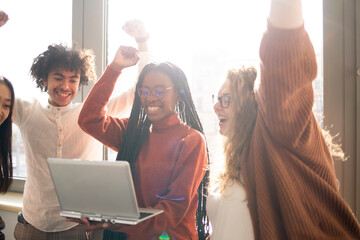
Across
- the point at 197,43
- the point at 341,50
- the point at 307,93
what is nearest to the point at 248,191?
the point at 307,93

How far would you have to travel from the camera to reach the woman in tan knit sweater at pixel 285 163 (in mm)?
827

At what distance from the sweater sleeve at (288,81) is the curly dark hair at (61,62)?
3.79 feet

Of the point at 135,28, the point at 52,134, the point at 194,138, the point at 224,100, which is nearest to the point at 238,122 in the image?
the point at 224,100

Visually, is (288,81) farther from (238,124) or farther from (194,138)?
(194,138)

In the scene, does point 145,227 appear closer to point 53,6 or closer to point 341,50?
point 341,50

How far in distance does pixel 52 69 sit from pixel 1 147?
0.45 m

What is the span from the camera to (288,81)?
2.73 ft

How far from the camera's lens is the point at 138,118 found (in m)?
1.48

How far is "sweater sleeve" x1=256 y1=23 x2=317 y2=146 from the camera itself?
2.69ft

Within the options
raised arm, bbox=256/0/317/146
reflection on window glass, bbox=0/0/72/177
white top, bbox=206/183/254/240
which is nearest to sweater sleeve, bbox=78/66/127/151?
white top, bbox=206/183/254/240

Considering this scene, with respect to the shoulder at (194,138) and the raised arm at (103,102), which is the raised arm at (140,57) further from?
the shoulder at (194,138)

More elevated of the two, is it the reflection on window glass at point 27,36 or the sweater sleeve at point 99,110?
the reflection on window glass at point 27,36

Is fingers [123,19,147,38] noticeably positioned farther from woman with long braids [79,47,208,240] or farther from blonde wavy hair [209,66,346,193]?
blonde wavy hair [209,66,346,193]

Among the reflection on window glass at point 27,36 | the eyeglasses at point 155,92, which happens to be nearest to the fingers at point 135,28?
the eyeglasses at point 155,92
